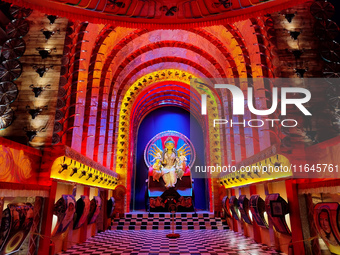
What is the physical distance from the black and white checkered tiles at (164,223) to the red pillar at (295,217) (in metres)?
5.77

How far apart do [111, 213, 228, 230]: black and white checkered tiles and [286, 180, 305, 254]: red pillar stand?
5768 millimetres

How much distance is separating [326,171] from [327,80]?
2428 mm

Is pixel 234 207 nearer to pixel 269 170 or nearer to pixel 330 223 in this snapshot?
pixel 269 170

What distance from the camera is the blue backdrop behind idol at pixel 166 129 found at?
1620cm

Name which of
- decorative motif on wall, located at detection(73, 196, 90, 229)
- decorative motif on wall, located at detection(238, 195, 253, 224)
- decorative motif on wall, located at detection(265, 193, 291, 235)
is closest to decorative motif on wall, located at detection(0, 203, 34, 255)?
decorative motif on wall, located at detection(73, 196, 90, 229)

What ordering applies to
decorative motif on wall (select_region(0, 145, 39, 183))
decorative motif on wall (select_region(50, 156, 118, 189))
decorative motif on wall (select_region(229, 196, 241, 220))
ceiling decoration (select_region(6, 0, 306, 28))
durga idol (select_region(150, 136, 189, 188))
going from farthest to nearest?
1. durga idol (select_region(150, 136, 189, 188))
2. decorative motif on wall (select_region(229, 196, 241, 220))
3. decorative motif on wall (select_region(50, 156, 118, 189))
4. decorative motif on wall (select_region(0, 145, 39, 183))
5. ceiling decoration (select_region(6, 0, 306, 28))

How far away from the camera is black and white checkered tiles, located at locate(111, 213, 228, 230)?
32.8ft

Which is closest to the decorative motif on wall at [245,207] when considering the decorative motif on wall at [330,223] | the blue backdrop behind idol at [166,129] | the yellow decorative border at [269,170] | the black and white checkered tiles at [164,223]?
the yellow decorative border at [269,170]

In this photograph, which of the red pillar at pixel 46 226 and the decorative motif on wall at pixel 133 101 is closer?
the red pillar at pixel 46 226

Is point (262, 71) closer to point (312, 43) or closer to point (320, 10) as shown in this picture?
point (312, 43)

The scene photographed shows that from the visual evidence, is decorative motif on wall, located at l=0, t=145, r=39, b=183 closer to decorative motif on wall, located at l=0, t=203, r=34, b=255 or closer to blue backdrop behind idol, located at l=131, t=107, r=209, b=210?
decorative motif on wall, located at l=0, t=203, r=34, b=255

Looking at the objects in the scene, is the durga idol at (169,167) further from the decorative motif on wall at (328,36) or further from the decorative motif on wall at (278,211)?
the decorative motif on wall at (328,36)

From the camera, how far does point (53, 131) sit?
18.0 feet

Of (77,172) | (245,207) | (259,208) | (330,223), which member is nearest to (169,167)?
(245,207)
